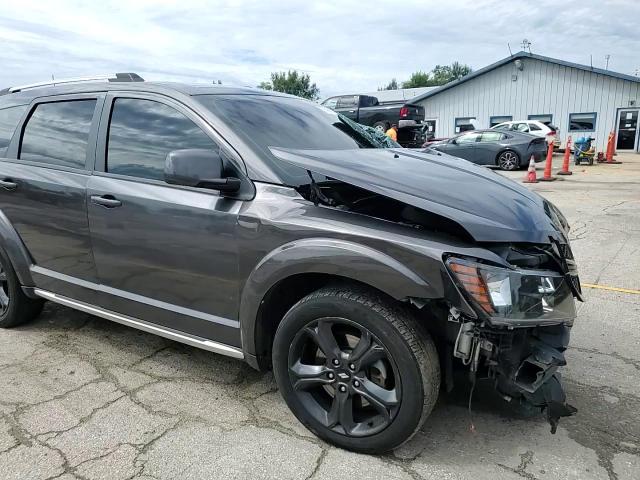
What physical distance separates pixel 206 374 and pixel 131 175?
Answer: 1.31m

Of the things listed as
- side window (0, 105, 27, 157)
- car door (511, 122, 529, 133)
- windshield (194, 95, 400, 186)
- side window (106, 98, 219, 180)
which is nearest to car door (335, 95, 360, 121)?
car door (511, 122, 529, 133)

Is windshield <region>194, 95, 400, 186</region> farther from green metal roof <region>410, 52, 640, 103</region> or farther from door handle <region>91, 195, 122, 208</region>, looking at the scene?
green metal roof <region>410, 52, 640, 103</region>

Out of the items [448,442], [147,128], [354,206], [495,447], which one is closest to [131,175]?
[147,128]

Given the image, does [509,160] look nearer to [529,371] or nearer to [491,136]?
[491,136]

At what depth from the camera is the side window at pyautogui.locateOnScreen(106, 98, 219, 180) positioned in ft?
9.52

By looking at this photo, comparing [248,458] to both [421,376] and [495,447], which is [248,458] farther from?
[495,447]

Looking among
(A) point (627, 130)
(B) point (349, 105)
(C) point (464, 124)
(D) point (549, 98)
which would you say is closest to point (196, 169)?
(B) point (349, 105)

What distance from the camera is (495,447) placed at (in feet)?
8.24

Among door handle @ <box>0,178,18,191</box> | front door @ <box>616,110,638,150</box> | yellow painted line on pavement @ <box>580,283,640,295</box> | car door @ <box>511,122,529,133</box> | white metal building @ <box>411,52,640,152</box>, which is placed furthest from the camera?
white metal building @ <box>411,52,640,152</box>

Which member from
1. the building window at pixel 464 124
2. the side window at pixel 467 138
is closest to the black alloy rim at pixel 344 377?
the side window at pixel 467 138

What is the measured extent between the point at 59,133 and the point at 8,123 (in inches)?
26.6

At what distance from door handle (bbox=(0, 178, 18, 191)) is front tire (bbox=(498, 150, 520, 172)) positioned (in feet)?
54.1

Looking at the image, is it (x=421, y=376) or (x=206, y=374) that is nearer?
(x=421, y=376)

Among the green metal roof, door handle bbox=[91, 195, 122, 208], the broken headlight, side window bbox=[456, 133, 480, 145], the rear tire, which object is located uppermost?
the green metal roof
